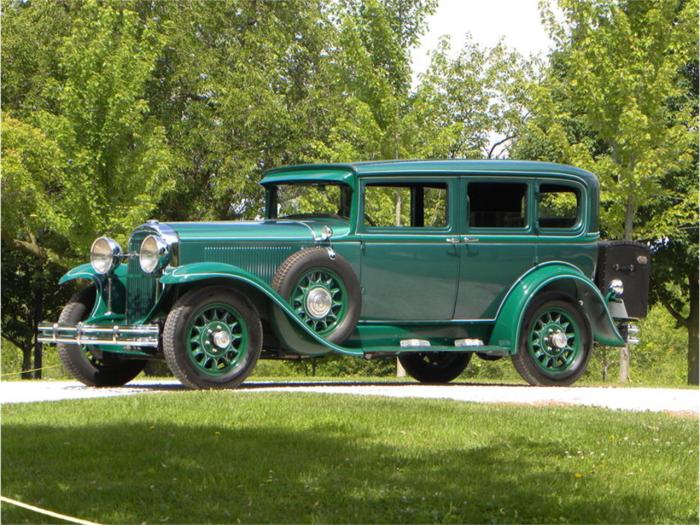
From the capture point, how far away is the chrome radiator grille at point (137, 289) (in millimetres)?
11984

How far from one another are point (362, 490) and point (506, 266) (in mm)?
6569

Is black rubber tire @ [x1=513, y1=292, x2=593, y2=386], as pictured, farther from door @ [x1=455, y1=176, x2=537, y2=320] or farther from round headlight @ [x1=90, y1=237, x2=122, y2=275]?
round headlight @ [x1=90, y1=237, x2=122, y2=275]

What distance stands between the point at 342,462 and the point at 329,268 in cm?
456

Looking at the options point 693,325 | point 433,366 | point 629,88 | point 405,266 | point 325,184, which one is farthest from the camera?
point 693,325

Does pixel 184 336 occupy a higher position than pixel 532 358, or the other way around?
pixel 184 336

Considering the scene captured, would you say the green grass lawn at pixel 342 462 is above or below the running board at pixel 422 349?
below

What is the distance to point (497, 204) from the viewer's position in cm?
1312

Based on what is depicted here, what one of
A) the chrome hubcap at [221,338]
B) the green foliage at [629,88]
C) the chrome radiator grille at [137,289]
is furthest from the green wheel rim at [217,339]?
the green foliage at [629,88]

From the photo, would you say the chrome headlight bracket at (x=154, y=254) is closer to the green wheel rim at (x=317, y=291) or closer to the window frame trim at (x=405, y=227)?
the green wheel rim at (x=317, y=291)

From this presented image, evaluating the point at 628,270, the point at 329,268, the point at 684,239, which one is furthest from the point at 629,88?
the point at 329,268

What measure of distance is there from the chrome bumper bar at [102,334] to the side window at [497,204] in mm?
3667

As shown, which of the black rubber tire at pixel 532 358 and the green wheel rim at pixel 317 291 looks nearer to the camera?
the green wheel rim at pixel 317 291

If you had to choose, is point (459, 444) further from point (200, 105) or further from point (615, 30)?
point (200, 105)

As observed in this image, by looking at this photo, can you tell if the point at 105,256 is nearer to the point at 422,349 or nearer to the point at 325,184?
the point at 325,184
